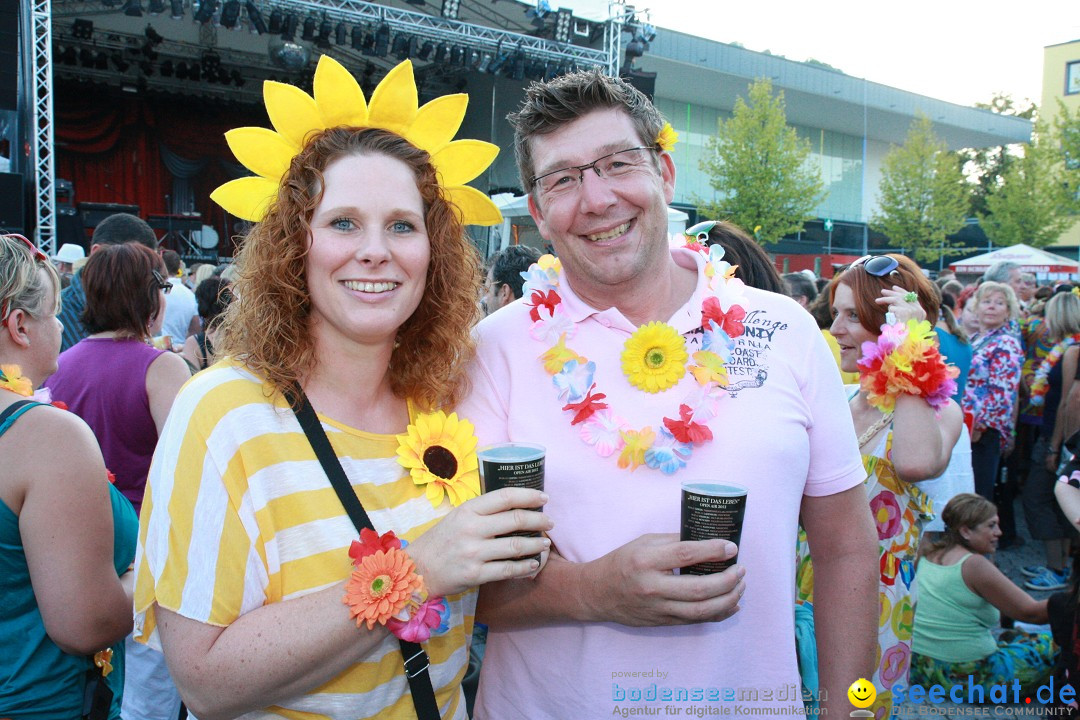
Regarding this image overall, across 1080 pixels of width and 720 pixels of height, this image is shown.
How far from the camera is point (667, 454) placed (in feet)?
5.79

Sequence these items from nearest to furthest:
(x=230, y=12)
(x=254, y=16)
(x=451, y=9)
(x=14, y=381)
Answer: (x=14, y=381) < (x=230, y=12) < (x=254, y=16) < (x=451, y=9)

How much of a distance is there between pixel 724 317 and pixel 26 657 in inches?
81.3

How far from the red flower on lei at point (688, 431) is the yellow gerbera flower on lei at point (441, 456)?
1.61 ft

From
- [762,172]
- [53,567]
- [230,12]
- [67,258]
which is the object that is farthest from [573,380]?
[762,172]

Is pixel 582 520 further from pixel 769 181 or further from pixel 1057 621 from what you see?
pixel 769 181

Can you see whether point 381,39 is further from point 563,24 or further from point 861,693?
point 861,693

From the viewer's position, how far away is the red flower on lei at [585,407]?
5.99ft

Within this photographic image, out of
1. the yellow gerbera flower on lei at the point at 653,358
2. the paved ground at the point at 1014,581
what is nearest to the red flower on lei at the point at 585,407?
the yellow gerbera flower on lei at the point at 653,358

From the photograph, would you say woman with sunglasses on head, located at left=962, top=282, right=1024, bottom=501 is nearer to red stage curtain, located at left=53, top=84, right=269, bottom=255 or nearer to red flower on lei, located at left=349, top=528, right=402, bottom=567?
red flower on lei, located at left=349, top=528, right=402, bottom=567

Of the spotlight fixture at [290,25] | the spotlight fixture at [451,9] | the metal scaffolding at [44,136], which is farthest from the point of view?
the spotlight fixture at [451,9]

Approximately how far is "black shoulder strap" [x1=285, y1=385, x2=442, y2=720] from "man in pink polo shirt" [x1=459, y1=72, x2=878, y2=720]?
1.08 ft

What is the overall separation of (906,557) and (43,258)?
10.6ft

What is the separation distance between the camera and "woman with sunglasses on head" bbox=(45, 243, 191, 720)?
3.12 m

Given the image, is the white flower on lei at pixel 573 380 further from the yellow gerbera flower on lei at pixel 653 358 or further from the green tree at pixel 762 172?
the green tree at pixel 762 172
